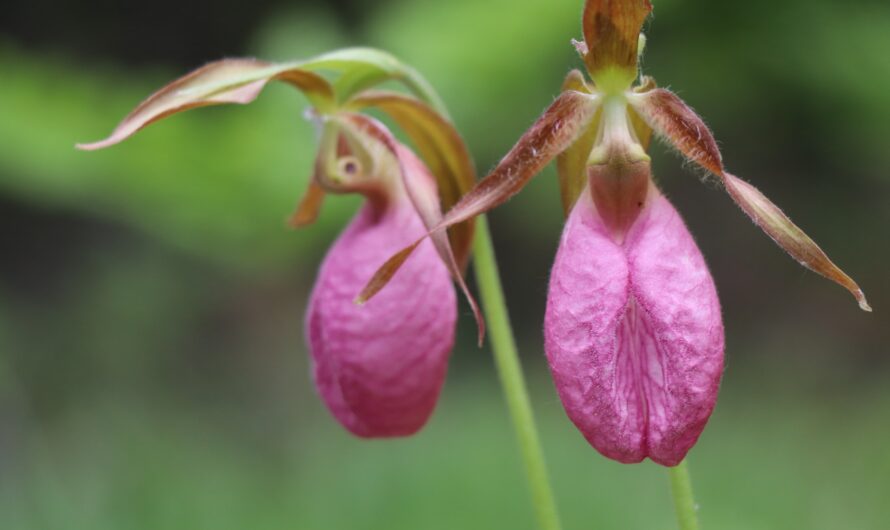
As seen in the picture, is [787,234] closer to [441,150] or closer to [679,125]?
[679,125]

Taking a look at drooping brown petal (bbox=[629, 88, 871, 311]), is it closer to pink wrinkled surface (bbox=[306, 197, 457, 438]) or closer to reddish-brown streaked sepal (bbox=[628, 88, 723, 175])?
reddish-brown streaked sepal (bbox=[628, 88, 723, 175])

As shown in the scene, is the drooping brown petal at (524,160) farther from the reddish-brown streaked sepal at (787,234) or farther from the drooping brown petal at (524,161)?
the reddish-brown streaked sepal at (787,234)

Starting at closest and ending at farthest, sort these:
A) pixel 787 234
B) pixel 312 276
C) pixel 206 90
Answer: pixel 787 234 → pixel 206 90 → pixel 312 276

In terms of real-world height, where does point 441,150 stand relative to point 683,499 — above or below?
above

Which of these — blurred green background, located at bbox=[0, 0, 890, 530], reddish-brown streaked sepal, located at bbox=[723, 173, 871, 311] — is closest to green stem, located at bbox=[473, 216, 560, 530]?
reddish-brown streaked sepal, located at bbox=[723, 173, 871, 311]

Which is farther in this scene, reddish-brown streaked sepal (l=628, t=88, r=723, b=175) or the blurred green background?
the blurred green background

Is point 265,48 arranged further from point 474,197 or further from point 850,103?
point 474,197

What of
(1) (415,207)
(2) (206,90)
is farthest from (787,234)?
(2) (206,90)

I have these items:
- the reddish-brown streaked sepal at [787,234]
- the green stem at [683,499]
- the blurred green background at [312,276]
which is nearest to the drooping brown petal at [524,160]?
the reddish-brown streaked sepal at [787,234]
